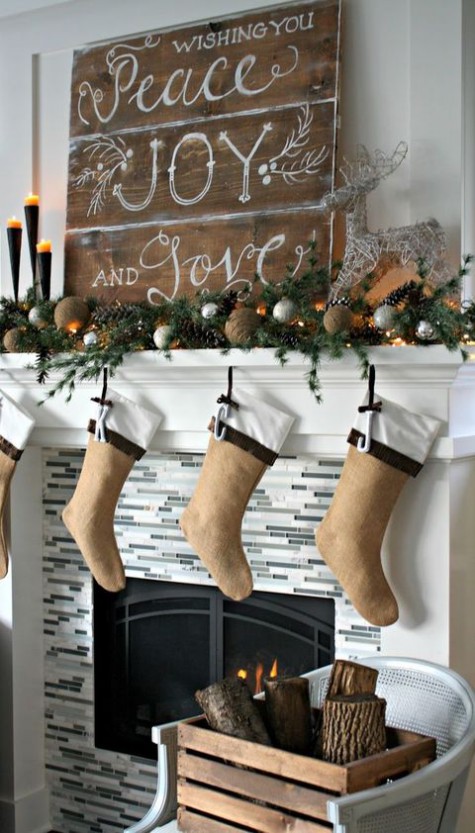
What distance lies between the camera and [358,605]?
2.22 m

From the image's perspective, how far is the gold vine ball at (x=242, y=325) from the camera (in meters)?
2.29

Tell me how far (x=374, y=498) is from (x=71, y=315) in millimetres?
952

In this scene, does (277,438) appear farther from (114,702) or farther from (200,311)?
(114,702)

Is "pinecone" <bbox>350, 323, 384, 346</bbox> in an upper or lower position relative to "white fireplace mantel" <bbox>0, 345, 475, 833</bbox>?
upper

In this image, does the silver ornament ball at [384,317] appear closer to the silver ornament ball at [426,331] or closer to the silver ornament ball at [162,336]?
the silver ornament ball at [426,331]

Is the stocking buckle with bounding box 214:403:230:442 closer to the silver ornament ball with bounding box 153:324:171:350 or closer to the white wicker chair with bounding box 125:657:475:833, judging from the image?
the silver ornament ball with bounding box 153:324:171:350

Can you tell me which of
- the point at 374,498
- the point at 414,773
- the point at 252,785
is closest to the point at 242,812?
the point at 252,785

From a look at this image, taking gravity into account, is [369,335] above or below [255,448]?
above

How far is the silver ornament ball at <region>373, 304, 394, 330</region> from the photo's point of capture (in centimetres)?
215

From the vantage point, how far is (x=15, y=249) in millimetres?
2793

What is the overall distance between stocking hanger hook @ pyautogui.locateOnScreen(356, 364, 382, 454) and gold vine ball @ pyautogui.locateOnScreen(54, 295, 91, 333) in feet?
2.70

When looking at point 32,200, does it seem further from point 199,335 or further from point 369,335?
point 369,335

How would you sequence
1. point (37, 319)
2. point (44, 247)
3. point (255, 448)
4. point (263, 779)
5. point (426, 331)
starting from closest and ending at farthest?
1. point (263, 779)
2. point (426, 331)
3. point (255, 448)
4. point (37, 319)
5. point (44, 247)

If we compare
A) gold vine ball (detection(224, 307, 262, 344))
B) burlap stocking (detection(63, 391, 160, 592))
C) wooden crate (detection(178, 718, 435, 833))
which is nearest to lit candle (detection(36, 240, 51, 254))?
burlap stocking (detection(63, 391, 160, 592))
